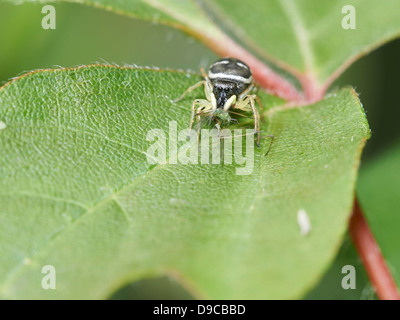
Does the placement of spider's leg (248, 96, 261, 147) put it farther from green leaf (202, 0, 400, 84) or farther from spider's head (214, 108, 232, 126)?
green leaf (202, 0, 400, 84)

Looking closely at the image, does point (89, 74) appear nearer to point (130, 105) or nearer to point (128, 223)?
point (130, 105)

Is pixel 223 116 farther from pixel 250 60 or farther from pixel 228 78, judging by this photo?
pixel 250 60

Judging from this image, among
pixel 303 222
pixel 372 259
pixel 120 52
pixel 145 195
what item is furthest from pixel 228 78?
pixel 120 52

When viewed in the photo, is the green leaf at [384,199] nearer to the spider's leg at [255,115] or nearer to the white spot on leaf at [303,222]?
the spider's leg at [255,115]

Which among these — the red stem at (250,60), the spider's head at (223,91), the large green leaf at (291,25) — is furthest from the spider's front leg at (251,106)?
the large green leaf at (291,25)

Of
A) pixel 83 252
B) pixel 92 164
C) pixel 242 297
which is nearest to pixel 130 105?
pixel 92 164
